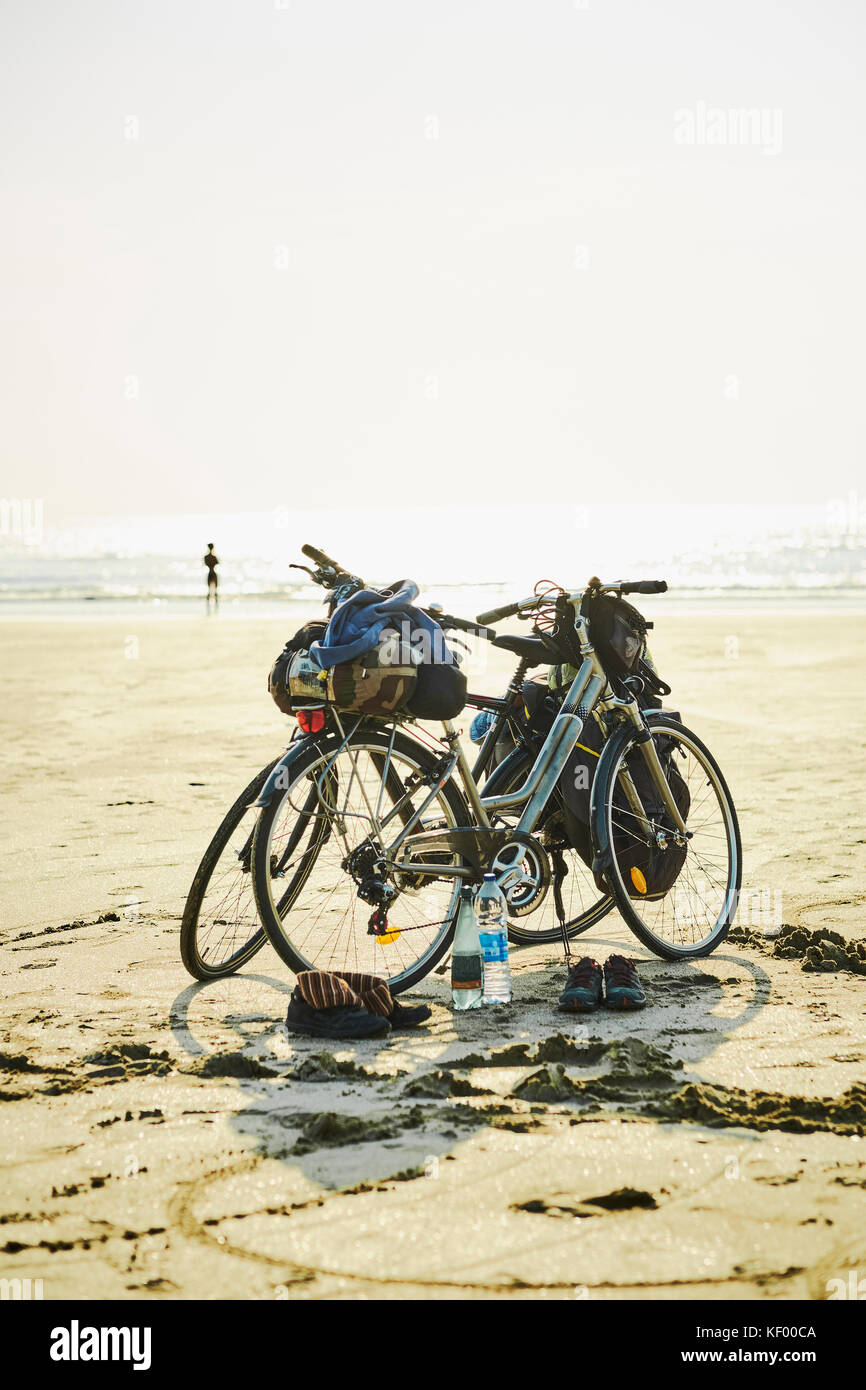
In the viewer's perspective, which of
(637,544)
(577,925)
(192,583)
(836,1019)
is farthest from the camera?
(637,544)

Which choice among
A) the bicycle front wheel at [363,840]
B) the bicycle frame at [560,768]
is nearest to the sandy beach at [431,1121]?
the bicycle front wheel at [363,840]

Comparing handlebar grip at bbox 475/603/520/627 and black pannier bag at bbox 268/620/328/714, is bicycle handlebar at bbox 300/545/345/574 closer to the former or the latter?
black pannier bag at bbox 268/620/328/714

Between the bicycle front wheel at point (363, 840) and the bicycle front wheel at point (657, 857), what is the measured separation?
60 cm

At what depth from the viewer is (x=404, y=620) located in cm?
438

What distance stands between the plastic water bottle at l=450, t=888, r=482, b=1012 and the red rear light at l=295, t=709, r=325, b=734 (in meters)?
0.85

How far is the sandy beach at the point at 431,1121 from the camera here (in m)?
2.70

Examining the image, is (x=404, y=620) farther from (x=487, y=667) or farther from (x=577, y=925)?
(x=487, y=667)

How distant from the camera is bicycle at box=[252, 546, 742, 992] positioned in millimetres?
4367

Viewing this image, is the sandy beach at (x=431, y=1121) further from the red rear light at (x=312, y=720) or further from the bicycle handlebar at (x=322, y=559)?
the bicycle handlebar at (x=322, y=559)

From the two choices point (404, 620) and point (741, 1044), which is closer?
point (741, 1044)

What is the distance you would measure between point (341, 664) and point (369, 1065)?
1.28 m

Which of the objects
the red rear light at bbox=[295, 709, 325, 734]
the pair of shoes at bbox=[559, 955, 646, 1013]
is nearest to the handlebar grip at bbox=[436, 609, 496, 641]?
the red rear light at bbox=[295, 709, 325, 734]

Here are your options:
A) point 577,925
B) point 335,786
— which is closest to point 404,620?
point 335,786

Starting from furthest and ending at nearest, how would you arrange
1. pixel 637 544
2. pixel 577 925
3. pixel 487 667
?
pixel 637 544, pixel 487 667, pixel 577 925
